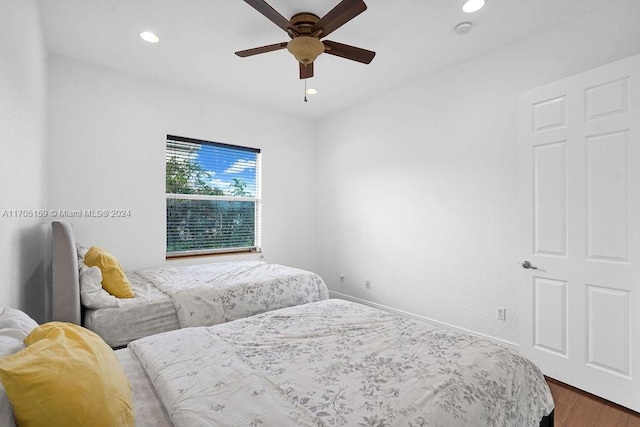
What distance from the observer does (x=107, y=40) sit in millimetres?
2727

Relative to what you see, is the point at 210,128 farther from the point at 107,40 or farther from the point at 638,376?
the point at 638,376

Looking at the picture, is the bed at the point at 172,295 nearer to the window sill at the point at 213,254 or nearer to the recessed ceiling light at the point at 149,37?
the window sill at the point at 213,254

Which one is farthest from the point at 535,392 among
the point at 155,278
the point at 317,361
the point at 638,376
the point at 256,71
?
the point at 256,71

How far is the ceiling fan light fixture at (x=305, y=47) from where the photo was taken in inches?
86.1

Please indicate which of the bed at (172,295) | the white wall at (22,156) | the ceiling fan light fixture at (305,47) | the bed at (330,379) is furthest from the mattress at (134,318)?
the ceiling fan light fixture at (305,47)

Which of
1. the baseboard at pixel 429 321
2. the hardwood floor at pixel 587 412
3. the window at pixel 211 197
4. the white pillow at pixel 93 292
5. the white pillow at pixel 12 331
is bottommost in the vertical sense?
the hardwood floor at pixel 587 412

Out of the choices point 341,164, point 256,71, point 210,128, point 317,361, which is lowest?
point 317,361

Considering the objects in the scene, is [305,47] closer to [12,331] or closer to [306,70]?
[306,70]

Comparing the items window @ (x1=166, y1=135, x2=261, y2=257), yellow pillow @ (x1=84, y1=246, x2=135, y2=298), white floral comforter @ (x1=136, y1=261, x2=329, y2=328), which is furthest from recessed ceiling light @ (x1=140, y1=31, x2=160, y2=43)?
white floral comforter @ (x1=136, y1=261, x2=329, y2=328)

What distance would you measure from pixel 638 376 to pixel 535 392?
126 centimetres

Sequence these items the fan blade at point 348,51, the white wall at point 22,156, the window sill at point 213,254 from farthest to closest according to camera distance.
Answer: the window sill at point 213,254
the fan blade at point 348,51
the white wall at point 22,156

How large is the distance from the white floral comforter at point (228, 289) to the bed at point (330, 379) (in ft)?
2.55

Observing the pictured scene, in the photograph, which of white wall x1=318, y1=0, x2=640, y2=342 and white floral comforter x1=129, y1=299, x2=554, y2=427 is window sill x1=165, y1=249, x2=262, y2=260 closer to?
white wall x1=318, y1=0, x2=640, y2=342

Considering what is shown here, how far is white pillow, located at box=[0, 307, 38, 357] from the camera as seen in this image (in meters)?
0.95
